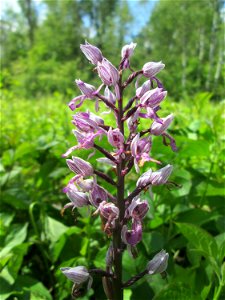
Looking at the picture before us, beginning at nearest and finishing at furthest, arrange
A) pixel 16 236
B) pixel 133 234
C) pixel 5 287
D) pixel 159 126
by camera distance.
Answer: pixel 133 234, pixel 159 126, pixel 5 287, pixel 16 236

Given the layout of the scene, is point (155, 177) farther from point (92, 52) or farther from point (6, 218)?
point (6, 218)

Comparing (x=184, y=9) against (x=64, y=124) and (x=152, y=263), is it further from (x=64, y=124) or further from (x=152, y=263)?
(x=152, y=263)

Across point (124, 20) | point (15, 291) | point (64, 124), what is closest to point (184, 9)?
point (124, 20)

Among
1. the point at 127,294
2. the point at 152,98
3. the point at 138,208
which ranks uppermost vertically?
the point at 152,98

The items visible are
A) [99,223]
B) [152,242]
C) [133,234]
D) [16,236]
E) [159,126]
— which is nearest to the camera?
[133,234]

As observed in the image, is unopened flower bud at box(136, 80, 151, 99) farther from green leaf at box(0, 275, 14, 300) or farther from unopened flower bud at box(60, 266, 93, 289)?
green leaf at box(0, 275, 14, 300)

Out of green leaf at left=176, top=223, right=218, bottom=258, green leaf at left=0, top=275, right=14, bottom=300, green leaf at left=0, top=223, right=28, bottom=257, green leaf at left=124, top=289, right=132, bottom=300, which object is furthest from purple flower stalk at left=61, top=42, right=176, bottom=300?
green leaf at left=0, top=223, right=28, bottom=257

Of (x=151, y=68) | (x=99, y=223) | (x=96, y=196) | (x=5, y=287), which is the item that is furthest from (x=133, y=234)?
(x=99, y=223)

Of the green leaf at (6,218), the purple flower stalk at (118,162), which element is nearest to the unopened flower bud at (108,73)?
the purple flower stalk at (118,162)
